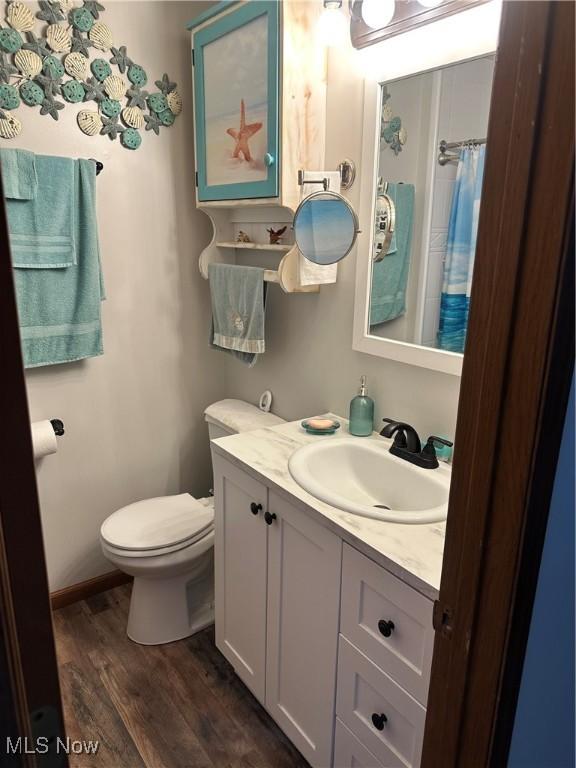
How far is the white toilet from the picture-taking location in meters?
1.91

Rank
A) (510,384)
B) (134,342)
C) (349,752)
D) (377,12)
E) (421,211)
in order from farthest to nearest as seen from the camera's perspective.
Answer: (134,342) < (421,211) < (377,12) < (349,752) < (510,384)

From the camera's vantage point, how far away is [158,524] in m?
2.03

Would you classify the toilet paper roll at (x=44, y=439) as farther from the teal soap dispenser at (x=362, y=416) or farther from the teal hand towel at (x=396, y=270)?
the teal hand towel at (x=396, y=270)

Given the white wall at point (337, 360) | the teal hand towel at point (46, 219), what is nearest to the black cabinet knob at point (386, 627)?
the white wall at point (337, 360)

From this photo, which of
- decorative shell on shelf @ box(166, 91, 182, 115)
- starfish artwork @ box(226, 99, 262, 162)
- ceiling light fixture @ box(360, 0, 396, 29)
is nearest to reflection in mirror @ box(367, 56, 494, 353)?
ceiling light fixture @ box(360, 0, 396, 29)

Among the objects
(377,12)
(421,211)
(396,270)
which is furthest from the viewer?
(396,270)

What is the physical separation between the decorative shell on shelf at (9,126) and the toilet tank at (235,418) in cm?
119

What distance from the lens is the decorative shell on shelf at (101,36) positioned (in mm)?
1870

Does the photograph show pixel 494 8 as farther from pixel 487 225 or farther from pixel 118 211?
pixel 118 211

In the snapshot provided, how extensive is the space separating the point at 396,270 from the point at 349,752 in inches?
51.8

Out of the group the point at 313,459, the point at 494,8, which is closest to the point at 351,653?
the point at 313,459

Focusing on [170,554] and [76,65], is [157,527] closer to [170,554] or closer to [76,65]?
[170,554]

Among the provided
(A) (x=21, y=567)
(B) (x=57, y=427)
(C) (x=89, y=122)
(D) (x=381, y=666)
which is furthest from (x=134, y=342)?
(A) (x=21, y=567)

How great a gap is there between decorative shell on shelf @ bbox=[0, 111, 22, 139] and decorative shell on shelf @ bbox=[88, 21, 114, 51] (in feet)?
1.28
